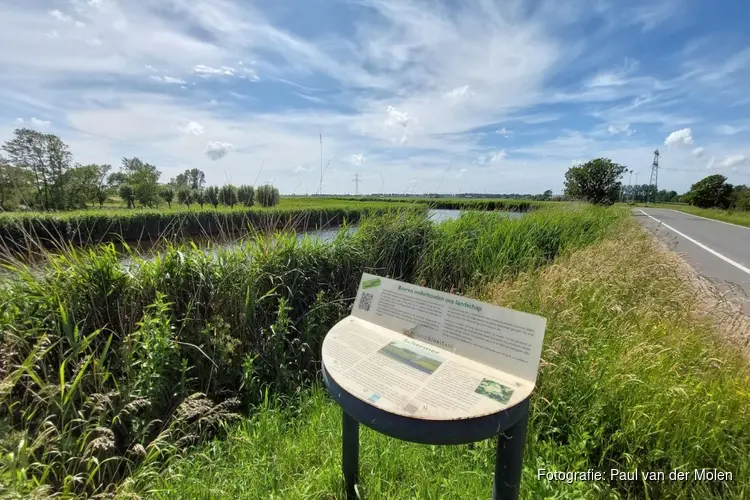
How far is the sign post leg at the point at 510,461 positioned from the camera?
A: 1.28 metres

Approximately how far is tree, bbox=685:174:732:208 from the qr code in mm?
60678

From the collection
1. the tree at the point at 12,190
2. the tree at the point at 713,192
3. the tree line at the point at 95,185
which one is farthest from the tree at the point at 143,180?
the tree at the point at 713,192

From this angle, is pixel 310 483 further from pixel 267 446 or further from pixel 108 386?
pixel 108 386

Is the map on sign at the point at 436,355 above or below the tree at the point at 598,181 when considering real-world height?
below

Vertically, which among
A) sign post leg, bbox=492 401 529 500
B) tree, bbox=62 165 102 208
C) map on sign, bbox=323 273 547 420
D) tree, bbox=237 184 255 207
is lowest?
sign post leg, bbox=492 401 529 500

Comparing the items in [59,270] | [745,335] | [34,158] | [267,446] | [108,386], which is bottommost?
[267,446]

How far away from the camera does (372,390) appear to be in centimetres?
129

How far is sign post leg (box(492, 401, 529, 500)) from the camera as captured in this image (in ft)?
4.19

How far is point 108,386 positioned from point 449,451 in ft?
8.00

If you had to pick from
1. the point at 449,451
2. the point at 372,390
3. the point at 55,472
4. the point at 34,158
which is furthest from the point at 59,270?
the point at 34,158

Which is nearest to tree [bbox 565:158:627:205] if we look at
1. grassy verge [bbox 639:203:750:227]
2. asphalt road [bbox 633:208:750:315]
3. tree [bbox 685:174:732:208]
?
grassy verge [bbox 639:203:750:227]

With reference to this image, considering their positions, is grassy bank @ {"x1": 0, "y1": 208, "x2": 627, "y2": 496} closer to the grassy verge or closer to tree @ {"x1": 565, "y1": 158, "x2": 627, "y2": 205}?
the grassy verge

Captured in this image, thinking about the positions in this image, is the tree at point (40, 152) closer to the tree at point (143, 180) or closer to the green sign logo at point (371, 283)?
the tree at point (143, 180)

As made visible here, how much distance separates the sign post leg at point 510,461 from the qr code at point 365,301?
88 cm
